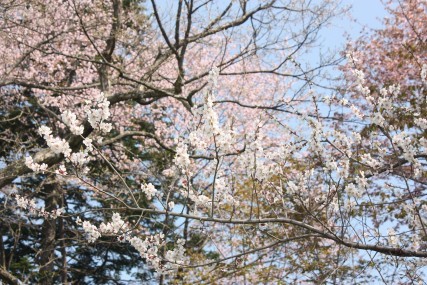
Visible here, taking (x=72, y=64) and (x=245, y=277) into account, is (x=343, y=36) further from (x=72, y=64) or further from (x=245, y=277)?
(x=72, y=64)

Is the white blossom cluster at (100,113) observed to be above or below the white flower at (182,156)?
above

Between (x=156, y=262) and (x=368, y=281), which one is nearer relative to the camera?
(x=156, y=262)

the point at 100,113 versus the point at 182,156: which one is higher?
the point at 100,113

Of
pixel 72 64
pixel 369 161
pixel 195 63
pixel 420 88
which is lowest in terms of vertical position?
pixel 369 161

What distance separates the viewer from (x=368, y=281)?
7625mm

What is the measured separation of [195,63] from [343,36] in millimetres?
5245

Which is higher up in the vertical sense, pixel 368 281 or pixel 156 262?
pixel 368 281

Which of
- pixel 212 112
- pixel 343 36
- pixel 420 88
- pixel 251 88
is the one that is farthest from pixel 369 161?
pixel 251 88

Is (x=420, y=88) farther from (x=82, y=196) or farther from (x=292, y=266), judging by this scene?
(x=82, y=196)

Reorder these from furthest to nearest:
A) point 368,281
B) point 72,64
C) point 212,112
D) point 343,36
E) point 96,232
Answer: point 72,64 → point 343,36 → point 368,281 → point 96,232 → point 212,112

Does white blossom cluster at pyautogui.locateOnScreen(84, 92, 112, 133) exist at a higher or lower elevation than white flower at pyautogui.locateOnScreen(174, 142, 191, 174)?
higher

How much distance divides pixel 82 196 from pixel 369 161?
9573mm

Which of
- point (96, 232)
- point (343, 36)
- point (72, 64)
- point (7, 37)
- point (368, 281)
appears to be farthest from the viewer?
point (72, 64)

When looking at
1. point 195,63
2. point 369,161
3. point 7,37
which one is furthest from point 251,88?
point 369,161
